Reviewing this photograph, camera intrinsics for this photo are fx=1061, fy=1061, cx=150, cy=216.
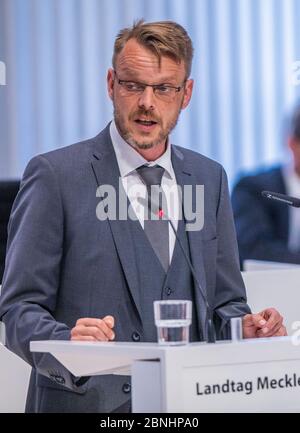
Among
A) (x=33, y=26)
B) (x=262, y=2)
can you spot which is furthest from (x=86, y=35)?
(x=262, y=2)

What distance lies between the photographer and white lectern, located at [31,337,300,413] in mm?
1889

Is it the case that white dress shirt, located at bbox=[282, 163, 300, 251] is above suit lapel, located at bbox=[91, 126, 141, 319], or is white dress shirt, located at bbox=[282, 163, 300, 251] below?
below

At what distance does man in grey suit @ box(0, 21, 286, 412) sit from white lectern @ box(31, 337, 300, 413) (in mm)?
272

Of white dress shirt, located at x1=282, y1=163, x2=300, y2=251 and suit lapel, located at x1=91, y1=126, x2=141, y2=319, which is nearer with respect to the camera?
suit lapel, located at x1=91, y1=126, x2=141, y2=319

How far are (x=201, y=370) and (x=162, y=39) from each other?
92cm

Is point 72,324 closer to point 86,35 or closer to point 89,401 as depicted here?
point 89,401

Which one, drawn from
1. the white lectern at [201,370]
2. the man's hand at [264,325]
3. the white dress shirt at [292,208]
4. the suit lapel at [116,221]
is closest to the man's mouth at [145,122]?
the suit lapel at [116,221]

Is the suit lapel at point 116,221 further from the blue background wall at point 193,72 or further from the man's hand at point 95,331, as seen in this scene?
the blue background wall at point 193,72

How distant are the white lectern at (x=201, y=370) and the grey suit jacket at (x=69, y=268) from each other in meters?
0.29

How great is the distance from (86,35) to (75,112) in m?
0.40

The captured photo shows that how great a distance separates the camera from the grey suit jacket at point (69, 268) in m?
2.38

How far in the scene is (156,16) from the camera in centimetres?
557

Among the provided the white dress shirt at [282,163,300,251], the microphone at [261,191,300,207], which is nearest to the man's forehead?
the microphone at [261,191,300,207]

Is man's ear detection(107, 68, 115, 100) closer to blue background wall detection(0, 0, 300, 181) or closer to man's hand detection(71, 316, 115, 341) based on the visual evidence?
man's hand detection(71, 316, 115, 341)
